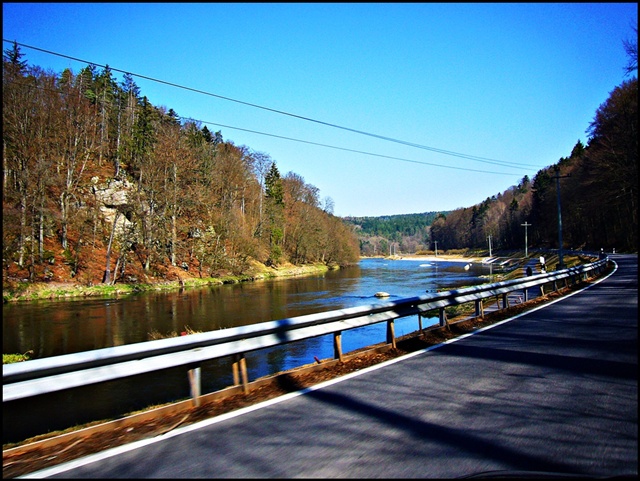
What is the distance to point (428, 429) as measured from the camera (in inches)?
161

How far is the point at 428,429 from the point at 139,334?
1630 centimetres

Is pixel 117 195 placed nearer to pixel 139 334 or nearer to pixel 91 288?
pixel 91 288

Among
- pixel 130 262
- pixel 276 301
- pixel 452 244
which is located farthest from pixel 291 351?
pixel 452 244

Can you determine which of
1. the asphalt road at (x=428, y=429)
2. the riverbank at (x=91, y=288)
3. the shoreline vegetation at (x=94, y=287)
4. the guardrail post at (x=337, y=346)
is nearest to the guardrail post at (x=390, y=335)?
the guardrail post at (x=337, y=346)

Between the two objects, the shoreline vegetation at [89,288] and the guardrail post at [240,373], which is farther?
the shoreline vegetation at [89,288]

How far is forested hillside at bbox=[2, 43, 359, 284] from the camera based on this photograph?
33.1 m

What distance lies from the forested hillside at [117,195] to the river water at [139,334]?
23.0 ft

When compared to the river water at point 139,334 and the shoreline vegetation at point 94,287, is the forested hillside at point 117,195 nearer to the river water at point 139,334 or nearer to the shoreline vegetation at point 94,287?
the shoreline vegetation at point 94,287

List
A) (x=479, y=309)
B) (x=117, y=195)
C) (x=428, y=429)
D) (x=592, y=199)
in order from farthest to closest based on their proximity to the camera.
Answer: (x=117, y=195), (x=592, y=199), (x=479, y=309), (x=428, y=429)

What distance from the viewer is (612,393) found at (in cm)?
490

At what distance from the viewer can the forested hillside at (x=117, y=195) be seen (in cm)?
3306

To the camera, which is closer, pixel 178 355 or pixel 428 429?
pixel 428 429

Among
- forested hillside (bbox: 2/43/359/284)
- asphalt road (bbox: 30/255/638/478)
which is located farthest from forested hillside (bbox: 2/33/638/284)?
asphalt road (bbox: 30/255/638/478)

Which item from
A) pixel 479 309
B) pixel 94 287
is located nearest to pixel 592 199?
pixel 479 309
